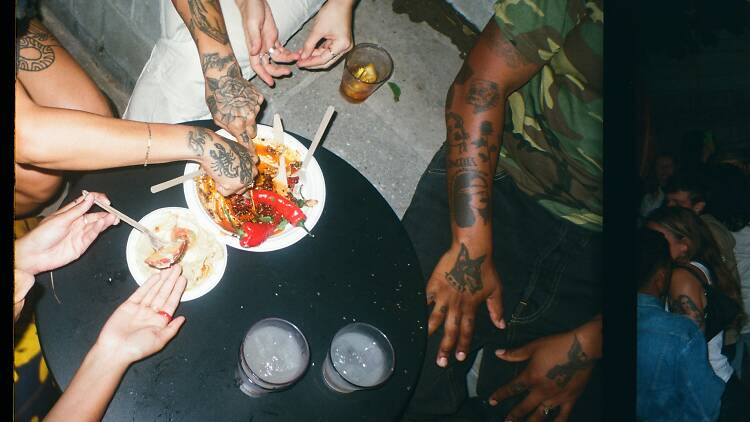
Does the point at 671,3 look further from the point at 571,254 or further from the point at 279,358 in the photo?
the point at 279,358

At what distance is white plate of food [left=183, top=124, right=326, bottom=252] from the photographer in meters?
1.56

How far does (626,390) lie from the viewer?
884mm

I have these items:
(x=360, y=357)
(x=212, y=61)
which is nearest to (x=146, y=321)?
(x=360, y=357)

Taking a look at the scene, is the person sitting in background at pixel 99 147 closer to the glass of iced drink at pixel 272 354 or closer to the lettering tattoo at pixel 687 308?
the glass of iced drink at pixel 272 354

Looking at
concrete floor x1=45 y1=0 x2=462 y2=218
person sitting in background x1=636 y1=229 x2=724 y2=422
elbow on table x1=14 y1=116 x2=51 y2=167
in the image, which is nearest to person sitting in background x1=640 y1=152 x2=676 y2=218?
person sitting in background x1=636 y1=229 x2=724 y2=422

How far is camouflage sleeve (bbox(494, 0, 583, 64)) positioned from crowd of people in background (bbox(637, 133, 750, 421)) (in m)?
0.73

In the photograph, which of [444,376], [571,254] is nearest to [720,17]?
[571,254]

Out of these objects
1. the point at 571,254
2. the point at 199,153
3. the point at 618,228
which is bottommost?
the point at 571,254

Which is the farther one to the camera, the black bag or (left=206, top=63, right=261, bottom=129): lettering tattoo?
the black bag

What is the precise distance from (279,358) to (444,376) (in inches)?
31.7

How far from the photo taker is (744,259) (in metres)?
2.22

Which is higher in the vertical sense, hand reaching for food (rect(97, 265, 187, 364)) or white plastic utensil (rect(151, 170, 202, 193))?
white plastic utensil (rect(151, 170, 202, 193))

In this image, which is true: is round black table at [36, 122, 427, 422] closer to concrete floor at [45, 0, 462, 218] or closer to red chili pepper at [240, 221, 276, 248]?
red chili pepper at [240, 221, 276, 248]

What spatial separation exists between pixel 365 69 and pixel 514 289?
150cm
